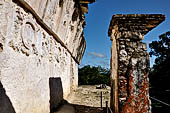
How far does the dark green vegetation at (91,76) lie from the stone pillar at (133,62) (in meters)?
12.5

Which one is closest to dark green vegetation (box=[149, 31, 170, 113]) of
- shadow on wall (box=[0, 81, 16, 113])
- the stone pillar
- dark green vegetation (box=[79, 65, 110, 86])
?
dark green vegetation (box=[79, 65, 110, 86])

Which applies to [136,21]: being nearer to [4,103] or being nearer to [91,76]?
[4,103]

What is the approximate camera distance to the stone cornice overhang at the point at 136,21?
3.41 m

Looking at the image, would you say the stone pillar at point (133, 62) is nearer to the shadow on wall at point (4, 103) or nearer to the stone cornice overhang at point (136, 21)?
the stone cornice overhang at point (136, 21)

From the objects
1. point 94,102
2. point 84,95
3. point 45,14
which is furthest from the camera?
point 84,95

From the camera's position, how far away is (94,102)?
23.7ft

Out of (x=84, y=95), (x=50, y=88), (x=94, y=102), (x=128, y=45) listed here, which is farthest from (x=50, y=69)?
(x=84, y=95)

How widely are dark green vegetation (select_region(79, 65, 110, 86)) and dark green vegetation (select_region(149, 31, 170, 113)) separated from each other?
4905 millimetres

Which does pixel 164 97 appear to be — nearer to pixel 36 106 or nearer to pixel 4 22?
pixel 36 106

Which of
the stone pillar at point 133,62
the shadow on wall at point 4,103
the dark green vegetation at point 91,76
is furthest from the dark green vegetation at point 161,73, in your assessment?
the shadow on wall at point 4,103

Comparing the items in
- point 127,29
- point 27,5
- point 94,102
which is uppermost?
point 27,5

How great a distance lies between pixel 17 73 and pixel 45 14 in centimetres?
178

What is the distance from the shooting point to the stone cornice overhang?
3.41 meters

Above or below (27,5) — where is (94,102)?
below
